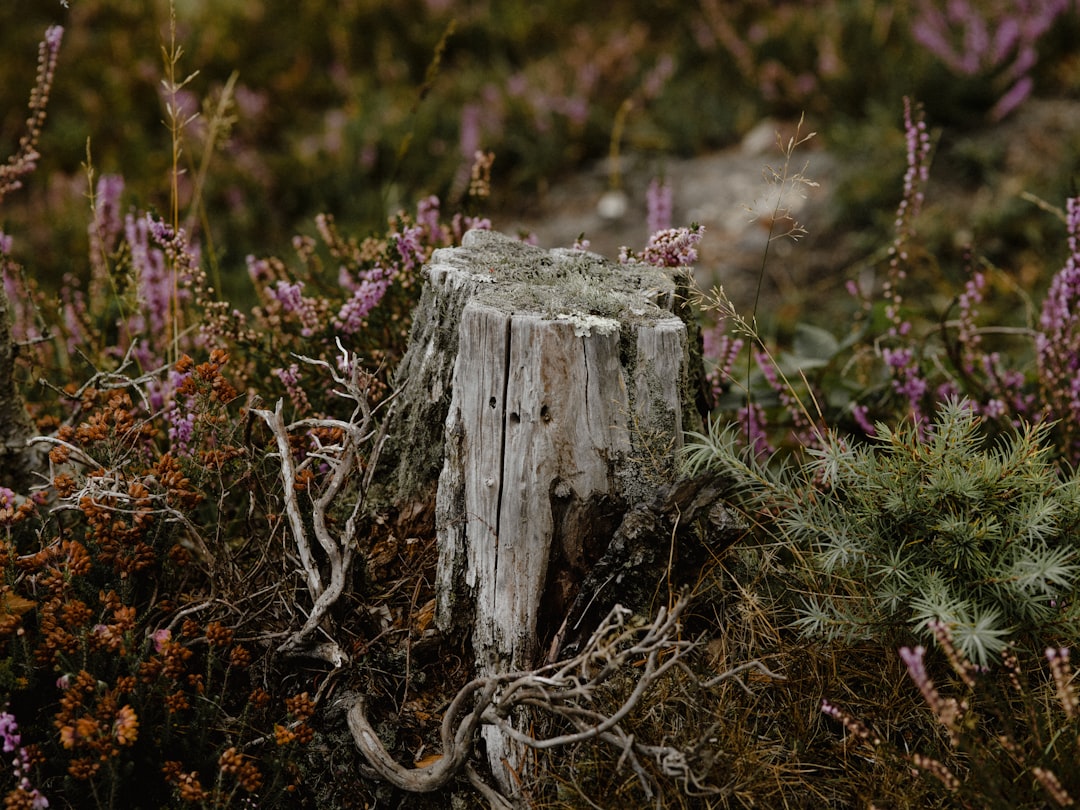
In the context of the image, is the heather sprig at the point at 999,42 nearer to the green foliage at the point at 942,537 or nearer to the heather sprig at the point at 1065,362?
the heather sprig at the point at 1065,362

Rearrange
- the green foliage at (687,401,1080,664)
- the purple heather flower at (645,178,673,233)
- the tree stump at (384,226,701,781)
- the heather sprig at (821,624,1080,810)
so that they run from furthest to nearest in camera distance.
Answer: the purple heather flower at (645,178,673,233)
the tree stump at (384,226,701,781)
the green foliage at (687,401,1080,664)
the heather sprig at (821,624,1080,810)

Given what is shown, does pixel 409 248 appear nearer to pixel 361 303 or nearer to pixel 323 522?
pixel 361 303

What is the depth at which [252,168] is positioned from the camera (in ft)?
22.8

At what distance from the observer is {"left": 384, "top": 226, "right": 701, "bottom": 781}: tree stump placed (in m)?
2.15

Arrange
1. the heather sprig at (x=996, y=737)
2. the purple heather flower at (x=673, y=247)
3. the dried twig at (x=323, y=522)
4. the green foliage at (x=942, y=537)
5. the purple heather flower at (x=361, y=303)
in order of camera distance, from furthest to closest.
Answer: the purple heather flower at (x=361, y=303) < the purple heather flower at (x=673, y=247) < the dried twig at (x=323, y=522) < the green foliage at (x=942, y=537) < the heather sprig at (x=996, y=737)

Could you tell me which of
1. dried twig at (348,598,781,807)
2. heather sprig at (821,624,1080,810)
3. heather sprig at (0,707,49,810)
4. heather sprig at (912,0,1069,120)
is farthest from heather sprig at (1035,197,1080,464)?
heather sprig at (912,0,1069,120)

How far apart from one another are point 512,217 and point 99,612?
4.96 metres

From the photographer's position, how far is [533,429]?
2.14 metres

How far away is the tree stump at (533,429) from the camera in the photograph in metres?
2.15

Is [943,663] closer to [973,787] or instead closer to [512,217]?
[973,787]

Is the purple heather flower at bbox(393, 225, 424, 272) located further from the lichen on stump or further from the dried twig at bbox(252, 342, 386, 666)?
the dried twig at bbox(252, 342, 386, 666)

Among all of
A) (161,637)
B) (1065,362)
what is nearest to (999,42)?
(1065,362)

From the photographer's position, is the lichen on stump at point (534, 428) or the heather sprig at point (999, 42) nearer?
the lichen on stump at point (534, 428)

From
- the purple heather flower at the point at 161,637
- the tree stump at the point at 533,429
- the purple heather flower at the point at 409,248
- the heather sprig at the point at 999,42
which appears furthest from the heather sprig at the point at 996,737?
the heather sprig at the point at 999,42
